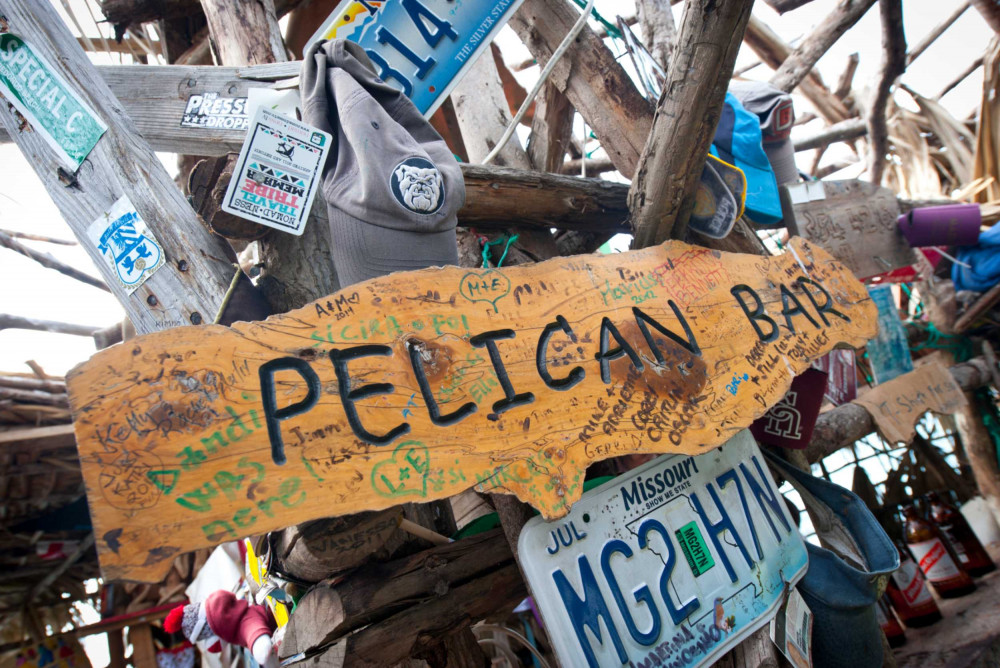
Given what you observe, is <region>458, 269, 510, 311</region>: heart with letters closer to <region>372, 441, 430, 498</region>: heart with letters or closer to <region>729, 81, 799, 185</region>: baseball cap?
<region>372, 441, 430, 498</region>: heart with letters

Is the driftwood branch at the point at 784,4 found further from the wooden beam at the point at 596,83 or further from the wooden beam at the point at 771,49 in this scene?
the wooden beam at the point at 771,49

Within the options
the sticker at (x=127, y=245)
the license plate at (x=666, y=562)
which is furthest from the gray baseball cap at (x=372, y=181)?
the license plate at (x=666, y=562)

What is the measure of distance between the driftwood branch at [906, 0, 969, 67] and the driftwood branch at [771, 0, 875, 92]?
7.15 ft

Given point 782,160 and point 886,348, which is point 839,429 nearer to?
point 886,348

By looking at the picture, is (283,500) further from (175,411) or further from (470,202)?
(470,202)

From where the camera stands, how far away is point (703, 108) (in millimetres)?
2035

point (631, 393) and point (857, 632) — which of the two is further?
point (857, 632)

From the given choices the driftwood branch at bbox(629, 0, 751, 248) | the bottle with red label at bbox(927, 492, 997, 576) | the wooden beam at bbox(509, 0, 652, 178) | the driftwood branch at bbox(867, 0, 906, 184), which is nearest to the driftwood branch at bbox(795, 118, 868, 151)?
the driftwood branch at bbox(867, 0, 906, 184)

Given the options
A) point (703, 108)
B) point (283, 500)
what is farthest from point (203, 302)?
point (703, 108)

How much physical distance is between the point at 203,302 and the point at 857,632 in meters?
2.49

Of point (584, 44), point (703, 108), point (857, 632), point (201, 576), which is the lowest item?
point (857, 632)

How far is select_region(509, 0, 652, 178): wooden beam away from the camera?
2.70m

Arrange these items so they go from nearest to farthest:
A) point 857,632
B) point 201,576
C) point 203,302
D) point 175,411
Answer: point 175,411
point 203,302
point 857,632
point 201,576

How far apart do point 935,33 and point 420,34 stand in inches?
221
